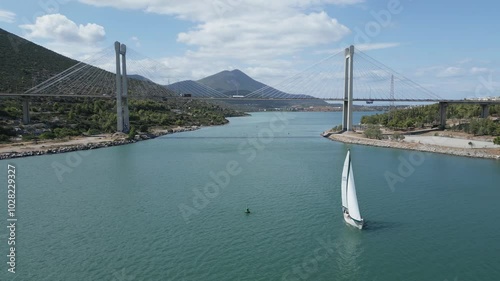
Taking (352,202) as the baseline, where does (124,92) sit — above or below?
above

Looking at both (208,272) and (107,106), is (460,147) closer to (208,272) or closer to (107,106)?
(208,272)

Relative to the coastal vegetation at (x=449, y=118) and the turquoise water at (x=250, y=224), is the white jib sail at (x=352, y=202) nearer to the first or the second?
the turquoise water at (x=250, y=224)

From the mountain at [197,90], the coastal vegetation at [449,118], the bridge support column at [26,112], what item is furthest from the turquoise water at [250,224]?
the mountain at [197,90]

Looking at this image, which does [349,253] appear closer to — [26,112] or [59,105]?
[26,112]

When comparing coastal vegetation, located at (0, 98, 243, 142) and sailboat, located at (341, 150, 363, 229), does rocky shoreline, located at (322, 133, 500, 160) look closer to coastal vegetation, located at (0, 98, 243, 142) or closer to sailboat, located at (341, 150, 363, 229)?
sailboat, located at (341, 150, 363, 229)

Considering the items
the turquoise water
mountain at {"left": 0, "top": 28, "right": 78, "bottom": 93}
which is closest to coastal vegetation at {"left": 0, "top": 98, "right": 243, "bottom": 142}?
mountain at {"left": 0, "top": 28, "right": 78, "bottom": 93}

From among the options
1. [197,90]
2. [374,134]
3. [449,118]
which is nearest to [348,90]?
[374,134]
